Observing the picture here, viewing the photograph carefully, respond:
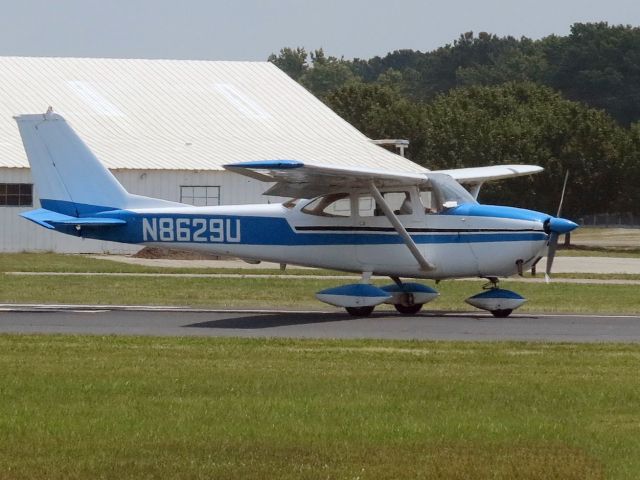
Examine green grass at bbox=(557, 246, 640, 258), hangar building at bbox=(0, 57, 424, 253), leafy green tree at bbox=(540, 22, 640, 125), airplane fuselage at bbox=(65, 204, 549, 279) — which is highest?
leafy green tree at bbox=(540, 22, 640, 125)

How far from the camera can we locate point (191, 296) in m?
26.5

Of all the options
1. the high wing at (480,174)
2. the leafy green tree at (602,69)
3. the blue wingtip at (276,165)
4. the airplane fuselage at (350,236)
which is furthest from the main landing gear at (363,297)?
the leafy green tree at (602,69)

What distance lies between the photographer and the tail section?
2373 centimetres

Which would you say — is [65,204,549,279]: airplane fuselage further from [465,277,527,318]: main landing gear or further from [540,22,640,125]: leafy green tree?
[540,22,640,125]: leafy green tree

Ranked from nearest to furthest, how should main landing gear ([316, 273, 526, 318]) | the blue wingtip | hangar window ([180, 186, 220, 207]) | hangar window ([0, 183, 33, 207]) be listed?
the blue wingtip < main landing gear ([316, 273, 526, 318]) < hangar window ([0, 183, 33, 207]) < hangar window ([180, 186, 220, 207])

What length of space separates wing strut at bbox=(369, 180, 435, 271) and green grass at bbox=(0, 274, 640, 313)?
8.67ft

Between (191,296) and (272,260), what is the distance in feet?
12.1

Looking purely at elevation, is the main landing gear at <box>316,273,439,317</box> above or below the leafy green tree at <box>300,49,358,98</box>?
below

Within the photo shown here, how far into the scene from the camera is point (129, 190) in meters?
43.7

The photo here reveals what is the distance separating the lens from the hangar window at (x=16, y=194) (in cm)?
4306

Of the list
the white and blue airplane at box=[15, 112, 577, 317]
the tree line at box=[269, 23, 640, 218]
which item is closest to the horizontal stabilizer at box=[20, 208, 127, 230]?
the white and blue airplane at box=[15, 112, 577, 317]

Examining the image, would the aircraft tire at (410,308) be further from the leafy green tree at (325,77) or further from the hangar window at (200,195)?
the leafy green tree at (325,77)

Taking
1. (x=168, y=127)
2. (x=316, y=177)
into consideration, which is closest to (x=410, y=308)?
(x=316, y=177)

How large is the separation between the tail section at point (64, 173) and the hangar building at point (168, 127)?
19.3 metres
